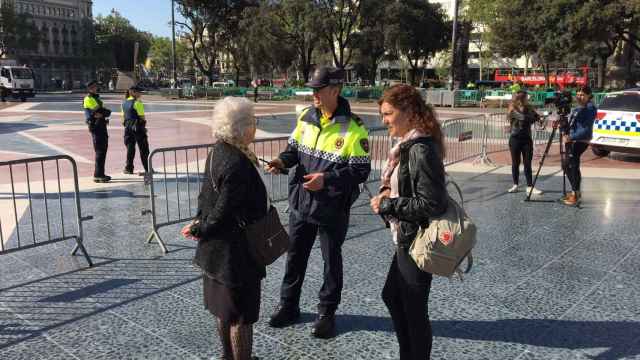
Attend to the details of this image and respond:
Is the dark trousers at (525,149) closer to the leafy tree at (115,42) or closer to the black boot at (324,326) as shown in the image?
the black boot at (324,326)

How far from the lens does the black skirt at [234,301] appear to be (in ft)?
9.12

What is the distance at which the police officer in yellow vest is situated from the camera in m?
3.47

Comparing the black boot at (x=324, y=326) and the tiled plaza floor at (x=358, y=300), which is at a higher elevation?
the black boot at (x=324, y=326)

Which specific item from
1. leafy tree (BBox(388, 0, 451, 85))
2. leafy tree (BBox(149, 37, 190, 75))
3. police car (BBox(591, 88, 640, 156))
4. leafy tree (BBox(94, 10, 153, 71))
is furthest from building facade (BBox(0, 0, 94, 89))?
police car (BBox(591, 88, 640, 156))

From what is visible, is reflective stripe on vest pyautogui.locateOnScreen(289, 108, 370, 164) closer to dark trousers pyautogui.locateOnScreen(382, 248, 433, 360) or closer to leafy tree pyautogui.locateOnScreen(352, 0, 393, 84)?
dark trousers pyautogui.locateOnScreen(382, 248, 433, 360)

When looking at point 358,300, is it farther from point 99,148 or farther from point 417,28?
point 417,28

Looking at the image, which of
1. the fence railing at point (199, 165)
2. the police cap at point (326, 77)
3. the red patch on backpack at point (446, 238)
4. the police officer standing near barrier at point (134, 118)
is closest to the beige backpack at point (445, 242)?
the red patch on backpack at point (446, 238)

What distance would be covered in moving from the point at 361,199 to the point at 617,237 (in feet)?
11.4

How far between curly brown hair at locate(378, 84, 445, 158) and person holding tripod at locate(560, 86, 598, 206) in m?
5.49

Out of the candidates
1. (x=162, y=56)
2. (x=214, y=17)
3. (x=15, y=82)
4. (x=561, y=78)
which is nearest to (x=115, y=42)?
(x=162, y=56)

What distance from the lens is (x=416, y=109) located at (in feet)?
8.99

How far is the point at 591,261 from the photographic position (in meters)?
5.24

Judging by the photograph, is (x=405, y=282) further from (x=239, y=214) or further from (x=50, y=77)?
(x=50, y=77)

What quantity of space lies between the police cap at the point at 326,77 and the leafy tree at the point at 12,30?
7645 cm
